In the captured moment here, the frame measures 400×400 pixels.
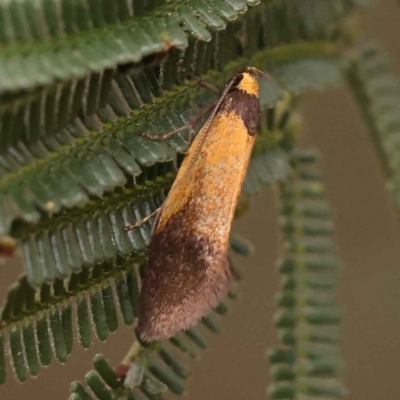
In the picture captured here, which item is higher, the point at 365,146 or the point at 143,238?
the point at 365,146

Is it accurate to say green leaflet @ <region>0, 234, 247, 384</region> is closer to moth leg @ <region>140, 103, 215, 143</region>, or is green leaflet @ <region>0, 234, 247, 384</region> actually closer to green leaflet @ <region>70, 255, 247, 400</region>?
green leaflet @ <region>70, 255, 247, 400</region>

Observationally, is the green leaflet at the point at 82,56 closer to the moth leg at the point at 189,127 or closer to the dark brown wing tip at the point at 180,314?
the moth leg at the point at 189,127

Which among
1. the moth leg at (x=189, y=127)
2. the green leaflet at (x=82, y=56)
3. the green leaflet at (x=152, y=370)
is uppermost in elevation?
the green leaflet at (x=82, y=56)

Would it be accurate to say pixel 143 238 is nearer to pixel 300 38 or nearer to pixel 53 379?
pixel 300 38

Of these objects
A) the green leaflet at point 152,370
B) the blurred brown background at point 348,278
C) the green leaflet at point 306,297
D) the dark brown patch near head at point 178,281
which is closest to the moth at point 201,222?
the dark brown patch near head at point 178,281

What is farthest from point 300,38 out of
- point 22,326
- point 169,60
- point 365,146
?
point 365,146

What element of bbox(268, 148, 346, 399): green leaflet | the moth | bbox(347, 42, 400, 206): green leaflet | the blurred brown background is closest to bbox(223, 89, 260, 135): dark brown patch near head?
the moth
